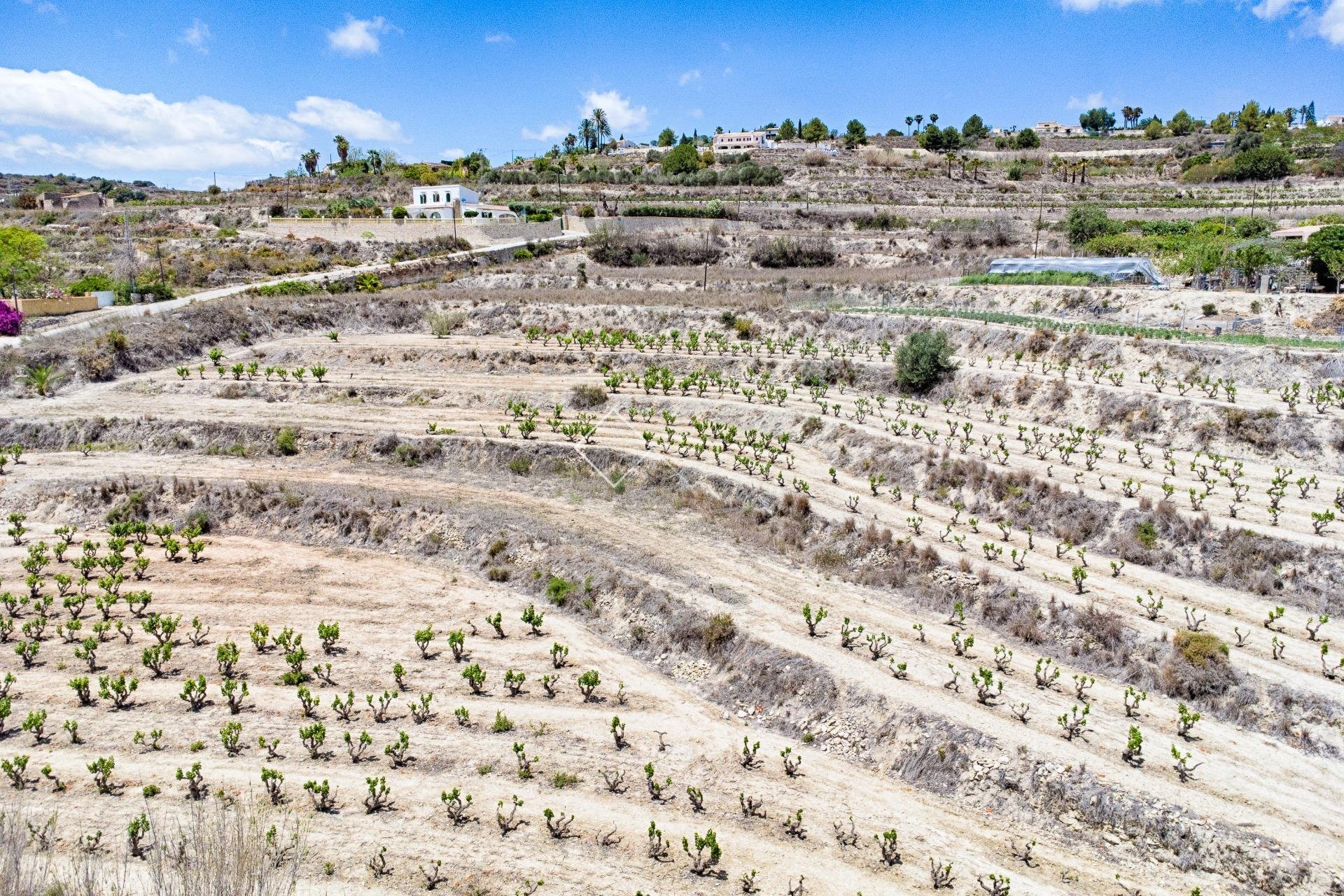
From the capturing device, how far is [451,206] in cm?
7569

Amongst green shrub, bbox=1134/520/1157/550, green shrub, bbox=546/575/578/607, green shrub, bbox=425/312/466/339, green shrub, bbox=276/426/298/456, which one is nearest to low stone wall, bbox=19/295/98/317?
green shrub, bbox=425/312/466/339

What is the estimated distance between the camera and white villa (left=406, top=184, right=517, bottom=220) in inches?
2921

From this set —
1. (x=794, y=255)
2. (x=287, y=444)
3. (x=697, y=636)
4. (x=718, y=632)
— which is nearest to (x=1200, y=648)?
(x=718, y=632)

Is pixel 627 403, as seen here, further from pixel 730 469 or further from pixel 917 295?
pixel 917 295

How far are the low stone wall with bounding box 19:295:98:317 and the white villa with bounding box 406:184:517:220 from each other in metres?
32.5

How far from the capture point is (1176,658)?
47.8 ft

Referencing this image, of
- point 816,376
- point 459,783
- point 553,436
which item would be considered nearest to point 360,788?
point 459,783

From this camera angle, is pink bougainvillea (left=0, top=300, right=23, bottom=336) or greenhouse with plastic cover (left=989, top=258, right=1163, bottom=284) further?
greenhouse with plastic cover (left=989, top=258, right=1163, bottom=284)

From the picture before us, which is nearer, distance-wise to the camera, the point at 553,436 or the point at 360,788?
the point at 360,788

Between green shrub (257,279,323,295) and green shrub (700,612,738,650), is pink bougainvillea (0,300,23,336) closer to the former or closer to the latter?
green shrub (257,279,323,295)

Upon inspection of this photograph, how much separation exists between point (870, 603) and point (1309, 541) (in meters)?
9.67

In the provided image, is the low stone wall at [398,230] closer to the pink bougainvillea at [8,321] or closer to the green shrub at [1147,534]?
the pink bougainvillea at [8,321]

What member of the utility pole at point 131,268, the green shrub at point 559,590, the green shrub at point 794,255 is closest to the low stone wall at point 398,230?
the utility pole at point 131,268

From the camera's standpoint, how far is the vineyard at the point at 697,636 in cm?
1103
